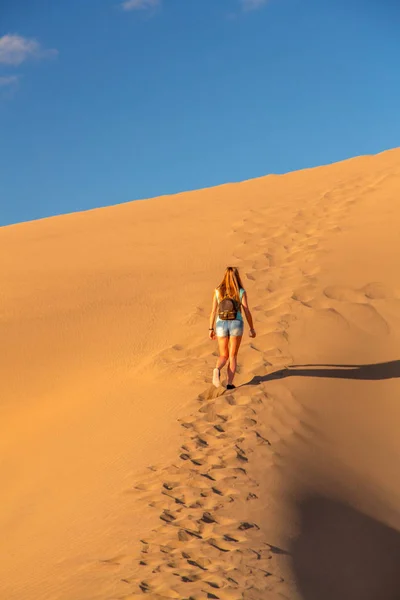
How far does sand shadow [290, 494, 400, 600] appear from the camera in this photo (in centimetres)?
568

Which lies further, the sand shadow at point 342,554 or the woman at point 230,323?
the woman at point 230,323

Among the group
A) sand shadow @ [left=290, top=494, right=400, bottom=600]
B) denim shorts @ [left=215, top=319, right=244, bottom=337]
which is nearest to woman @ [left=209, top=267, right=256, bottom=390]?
denim shorts @ [left=215, top=319, right=244, bottom=337]

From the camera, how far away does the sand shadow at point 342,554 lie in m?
5.68

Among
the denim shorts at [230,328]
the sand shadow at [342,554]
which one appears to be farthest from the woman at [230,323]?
the sand shadow at [342,554]

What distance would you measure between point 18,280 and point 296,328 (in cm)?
544

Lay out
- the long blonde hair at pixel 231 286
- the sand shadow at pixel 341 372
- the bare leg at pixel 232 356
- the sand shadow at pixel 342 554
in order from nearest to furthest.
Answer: the sand shadow at pixel 342 554 → the bare leg at pixel 232 356 → the long blonde hair at pixel 231 286 → the sand shadow at pixel 341 372

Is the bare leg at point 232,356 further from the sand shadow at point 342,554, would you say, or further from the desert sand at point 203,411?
the sand shadow at point 342,554

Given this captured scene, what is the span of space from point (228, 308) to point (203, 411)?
122 centimetres

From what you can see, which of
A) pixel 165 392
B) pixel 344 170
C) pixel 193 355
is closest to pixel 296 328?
pixel 193 355

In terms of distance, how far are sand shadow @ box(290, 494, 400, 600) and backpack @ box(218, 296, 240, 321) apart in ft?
8.23

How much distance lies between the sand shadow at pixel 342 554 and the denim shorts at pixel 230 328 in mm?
2396

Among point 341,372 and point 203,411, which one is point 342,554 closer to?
point 203,411

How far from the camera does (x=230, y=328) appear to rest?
28.6ft

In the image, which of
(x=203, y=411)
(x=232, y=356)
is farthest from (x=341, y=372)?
(x=203, y=411)
